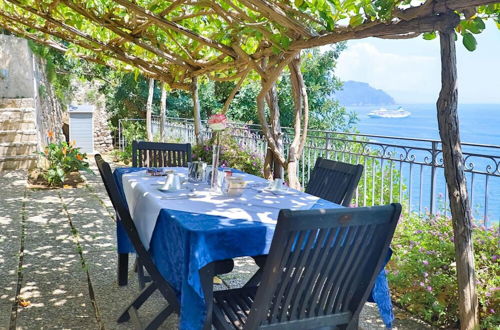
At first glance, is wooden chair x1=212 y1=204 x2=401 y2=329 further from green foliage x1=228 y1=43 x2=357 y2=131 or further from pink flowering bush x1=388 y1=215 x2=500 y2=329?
green foliage x1=228 y1=43 x2=357 y2=131

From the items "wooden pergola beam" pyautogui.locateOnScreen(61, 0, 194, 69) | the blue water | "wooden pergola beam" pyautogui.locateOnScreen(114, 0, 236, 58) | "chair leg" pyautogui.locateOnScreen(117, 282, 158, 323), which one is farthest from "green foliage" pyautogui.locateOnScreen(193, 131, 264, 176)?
the blue water

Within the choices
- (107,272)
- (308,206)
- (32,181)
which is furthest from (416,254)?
(32,181)

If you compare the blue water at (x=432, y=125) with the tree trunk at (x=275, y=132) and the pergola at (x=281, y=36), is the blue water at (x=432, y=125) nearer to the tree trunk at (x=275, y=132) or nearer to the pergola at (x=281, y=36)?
the pergola at (x=281, y=36)

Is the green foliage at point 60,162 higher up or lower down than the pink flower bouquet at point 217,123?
lower down

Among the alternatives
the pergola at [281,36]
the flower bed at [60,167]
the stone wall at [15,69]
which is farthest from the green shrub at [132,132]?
the pergola at [281,36]

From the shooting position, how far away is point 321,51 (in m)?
13.2

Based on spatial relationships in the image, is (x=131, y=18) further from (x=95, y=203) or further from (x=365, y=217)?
(x=365, y=217)

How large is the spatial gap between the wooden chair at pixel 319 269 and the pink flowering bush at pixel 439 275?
3.58 feet

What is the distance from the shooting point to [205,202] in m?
2.63

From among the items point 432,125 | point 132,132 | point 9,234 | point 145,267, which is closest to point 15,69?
point 132,132

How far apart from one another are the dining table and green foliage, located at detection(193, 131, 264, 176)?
3498 mm

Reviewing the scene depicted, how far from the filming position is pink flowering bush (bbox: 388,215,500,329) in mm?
2723

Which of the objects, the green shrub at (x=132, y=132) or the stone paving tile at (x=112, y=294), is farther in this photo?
the green shrub at (x=132, y=132)

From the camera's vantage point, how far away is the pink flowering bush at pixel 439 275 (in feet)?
8.93
